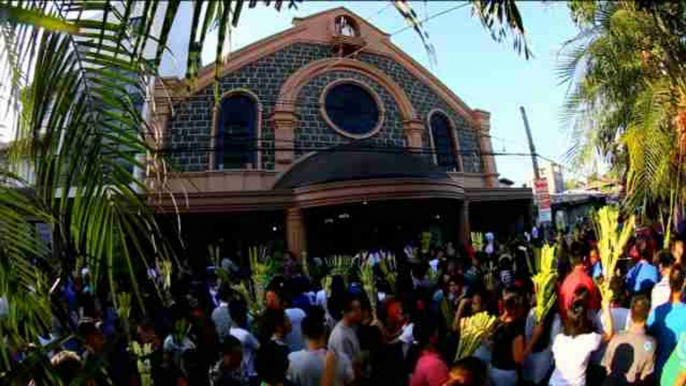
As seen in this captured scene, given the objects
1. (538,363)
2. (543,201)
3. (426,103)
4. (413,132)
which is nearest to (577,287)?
(538,363)

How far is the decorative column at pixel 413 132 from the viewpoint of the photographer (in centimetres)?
2242

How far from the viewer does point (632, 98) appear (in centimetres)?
691

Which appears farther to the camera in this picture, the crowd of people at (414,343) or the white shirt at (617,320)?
the white shirt at (617,320)

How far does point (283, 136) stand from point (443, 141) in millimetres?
7981

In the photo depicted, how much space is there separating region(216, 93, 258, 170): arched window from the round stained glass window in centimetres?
297

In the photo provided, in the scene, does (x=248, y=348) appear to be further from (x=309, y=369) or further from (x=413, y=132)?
(x=413, y=132)

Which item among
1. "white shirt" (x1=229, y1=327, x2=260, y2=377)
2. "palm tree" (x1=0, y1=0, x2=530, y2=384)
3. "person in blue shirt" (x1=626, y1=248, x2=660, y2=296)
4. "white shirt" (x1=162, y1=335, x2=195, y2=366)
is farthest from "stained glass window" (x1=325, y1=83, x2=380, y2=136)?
"palm tree" (x1=0, y1=0, x2=530, y2=384)

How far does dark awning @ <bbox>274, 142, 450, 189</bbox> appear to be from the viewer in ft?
58.0

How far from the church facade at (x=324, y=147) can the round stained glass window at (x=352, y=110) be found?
46 mm

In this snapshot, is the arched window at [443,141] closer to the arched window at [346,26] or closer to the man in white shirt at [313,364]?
the arched window at [346,26]

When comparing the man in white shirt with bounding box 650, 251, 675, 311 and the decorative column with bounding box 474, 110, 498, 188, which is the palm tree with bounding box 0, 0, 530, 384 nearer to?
the man in white shirt with bounding box 650, 251, 675, 311

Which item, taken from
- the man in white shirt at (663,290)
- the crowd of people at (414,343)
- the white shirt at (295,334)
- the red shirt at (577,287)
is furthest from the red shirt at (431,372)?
the man in white shirt at (663,290)

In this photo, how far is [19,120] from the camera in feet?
6.84

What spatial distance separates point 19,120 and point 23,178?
28 centimetres
